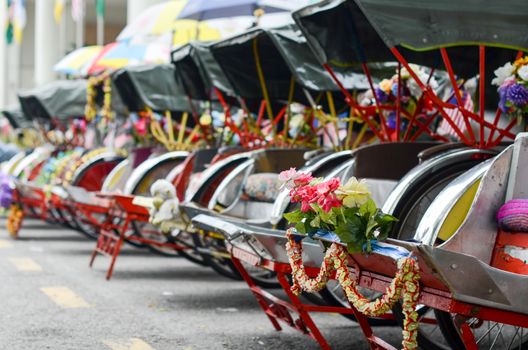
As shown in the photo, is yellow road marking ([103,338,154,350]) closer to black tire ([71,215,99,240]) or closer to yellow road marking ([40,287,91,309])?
yellow road marking ([40,287,91,309])

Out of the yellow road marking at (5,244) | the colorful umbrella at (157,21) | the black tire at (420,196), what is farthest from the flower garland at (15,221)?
the black tire at (420,196)

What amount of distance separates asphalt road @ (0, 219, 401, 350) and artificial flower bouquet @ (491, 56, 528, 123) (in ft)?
5.19

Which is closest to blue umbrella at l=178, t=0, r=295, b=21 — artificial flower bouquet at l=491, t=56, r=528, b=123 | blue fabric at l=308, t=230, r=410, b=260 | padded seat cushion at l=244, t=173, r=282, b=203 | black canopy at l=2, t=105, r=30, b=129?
padded seat cushion at l=244, t=173, r=282, b=203

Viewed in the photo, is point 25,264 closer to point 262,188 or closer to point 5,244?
point 5,244

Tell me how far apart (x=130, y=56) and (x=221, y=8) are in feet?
17.1

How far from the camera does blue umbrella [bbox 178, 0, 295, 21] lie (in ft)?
37.9

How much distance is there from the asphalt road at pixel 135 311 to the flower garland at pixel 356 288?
3.88ft

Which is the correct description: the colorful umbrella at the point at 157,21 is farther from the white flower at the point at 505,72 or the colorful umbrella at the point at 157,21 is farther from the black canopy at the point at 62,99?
the white flower at the point at 505,72

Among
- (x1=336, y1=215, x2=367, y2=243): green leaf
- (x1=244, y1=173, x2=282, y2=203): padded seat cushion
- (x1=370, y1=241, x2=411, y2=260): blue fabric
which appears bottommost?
(x1=244, y1=173, x2=282, y2=203): padded seat cushion

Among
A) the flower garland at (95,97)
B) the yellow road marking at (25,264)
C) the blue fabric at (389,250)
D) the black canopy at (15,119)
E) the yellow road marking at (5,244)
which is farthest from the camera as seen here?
the black canopy at (15,119)

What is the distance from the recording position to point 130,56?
16516 mm

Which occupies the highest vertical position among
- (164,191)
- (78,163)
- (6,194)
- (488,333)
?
(164,191)

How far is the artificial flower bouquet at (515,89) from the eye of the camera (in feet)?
18.9

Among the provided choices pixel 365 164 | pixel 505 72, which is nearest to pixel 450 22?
pixel 505 72
